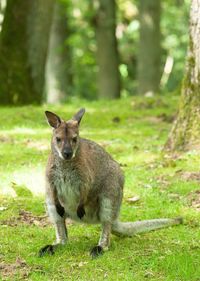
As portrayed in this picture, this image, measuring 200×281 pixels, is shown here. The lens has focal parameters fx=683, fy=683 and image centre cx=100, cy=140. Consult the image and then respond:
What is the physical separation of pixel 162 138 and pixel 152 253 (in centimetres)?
552

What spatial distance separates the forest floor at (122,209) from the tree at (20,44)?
1.70 metres

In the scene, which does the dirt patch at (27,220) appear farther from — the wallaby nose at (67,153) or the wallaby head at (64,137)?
the wallaby nose at (67,153)

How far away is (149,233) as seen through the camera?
7.20 metres

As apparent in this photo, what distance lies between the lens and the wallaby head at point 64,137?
6.25 m

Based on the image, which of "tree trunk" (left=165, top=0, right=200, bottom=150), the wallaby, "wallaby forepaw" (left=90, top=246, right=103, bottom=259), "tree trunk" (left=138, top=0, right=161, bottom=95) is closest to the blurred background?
"tree trunk" (left=138, top=0, right=161, bottom=95)

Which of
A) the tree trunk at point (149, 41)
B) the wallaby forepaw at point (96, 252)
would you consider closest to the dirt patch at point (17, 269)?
the wallaby forepaw at point (96, 252)

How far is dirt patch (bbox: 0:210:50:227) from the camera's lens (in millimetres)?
7492

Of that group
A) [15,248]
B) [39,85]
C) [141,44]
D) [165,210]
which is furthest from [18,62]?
[15,248]

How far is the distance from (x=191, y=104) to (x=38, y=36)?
6568 mm

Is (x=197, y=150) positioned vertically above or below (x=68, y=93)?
above

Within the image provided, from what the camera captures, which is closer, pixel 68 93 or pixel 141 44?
pixel 141 44

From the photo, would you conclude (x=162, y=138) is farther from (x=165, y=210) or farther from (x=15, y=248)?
(x=15, y=248)

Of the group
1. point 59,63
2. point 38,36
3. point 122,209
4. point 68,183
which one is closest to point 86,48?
point 59,63

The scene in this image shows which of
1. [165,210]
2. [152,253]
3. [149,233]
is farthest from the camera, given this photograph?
[165,210]
